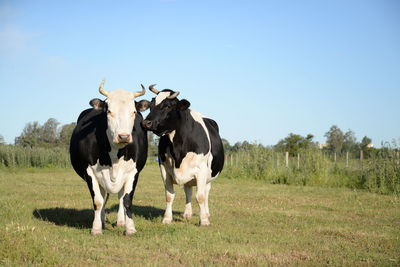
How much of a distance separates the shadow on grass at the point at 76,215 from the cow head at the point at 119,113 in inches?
85.0

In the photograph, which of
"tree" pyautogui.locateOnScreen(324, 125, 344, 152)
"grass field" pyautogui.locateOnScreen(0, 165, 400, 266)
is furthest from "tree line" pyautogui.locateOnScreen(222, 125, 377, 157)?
"grass field" pyautogui.locateOnScreen(0, 165, 400, 266)

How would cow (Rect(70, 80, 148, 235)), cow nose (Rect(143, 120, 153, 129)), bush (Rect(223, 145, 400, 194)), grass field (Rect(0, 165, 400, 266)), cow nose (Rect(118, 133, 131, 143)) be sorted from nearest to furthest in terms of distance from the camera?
grass field (Rect(0, 165, 400, 266)) → cow nose (Rect(118, 133, 131, 143)) → cow (Rect(70, 80, 148, 235)) → cow nose (Rect(143, 120, 153, 129)) → bush (Rect(223, 145, 400, 194))

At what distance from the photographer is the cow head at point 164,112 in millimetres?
8250

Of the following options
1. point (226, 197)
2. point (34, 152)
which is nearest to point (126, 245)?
point (226, 197)

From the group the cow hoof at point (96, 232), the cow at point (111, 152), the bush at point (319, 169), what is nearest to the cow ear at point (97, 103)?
the cow at point (111, 152)

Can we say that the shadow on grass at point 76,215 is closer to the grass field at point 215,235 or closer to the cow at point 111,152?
the grass field at point 215,235

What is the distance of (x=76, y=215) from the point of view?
31.7 ft

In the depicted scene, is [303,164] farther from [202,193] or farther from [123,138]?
[123,138]

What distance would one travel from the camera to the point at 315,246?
661 cm

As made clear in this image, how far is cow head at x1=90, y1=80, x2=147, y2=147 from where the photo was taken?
23.0 ft

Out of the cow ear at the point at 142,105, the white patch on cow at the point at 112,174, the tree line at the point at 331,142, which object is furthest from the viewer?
the tree line at the point at 331,142

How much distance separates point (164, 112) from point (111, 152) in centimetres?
136

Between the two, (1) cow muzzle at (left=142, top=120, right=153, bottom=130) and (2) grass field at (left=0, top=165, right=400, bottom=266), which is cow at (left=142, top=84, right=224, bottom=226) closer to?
(1) cow muzzle at (left=142, top=120, right=153, bottom=130)

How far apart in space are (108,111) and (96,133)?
0.69m
